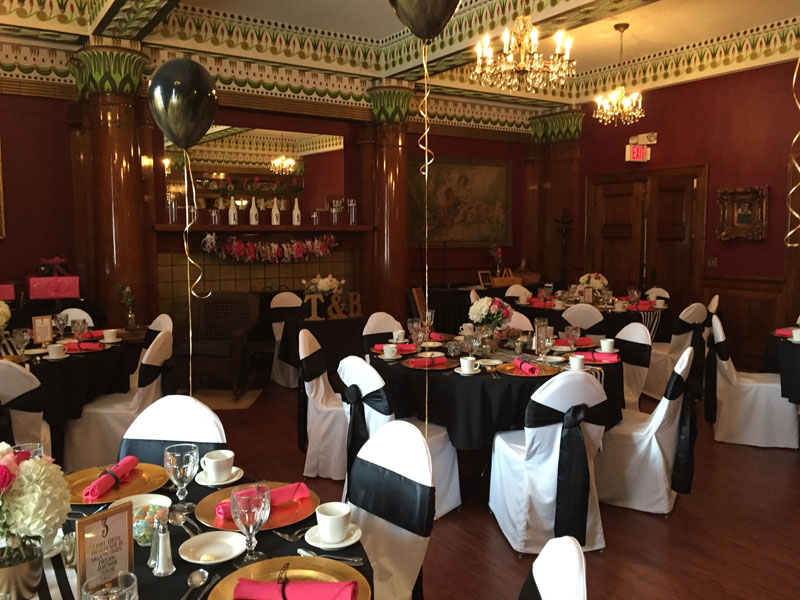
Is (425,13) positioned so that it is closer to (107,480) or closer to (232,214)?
(107,480)

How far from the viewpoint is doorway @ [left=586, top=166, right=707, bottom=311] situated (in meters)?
8.37

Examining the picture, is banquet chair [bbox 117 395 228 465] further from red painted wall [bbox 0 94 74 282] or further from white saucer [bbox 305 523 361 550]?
red painted wall [bbox 0 94 74 282]

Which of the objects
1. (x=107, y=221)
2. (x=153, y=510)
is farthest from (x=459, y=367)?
(x=107, y=221)

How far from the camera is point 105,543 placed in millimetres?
1485

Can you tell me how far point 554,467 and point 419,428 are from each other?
0.75 metres

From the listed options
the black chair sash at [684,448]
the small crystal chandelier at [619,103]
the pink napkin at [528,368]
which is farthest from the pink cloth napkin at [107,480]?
the small crystal chandelier at [619,103]

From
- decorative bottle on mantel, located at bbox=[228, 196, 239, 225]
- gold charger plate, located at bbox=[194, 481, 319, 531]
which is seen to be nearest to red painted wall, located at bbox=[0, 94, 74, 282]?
decorative bottle on mantel, located at bbox=[228, 196, 239, 225]

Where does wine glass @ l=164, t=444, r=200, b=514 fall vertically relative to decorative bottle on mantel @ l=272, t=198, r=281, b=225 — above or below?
below

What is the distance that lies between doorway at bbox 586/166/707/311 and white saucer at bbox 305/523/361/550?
7.68 metres

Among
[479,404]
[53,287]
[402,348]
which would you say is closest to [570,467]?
A: [479,404]

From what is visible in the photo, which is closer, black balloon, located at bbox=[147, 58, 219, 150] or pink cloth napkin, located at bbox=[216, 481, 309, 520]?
pink cloth napkin, located at bbox=[216, 481, 309, 520]

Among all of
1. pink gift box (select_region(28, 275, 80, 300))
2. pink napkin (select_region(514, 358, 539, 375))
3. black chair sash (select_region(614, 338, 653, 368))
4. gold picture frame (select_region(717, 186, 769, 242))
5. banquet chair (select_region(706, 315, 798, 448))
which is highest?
gold picture frame (select_region(717, 186, 769, 242))

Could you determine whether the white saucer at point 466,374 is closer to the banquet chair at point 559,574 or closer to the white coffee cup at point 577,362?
the white coffee cup at point 577,362

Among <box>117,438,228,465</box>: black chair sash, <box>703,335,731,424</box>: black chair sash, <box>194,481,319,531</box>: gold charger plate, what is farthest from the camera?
<box>703,335,731,424</box>: black chair sash
